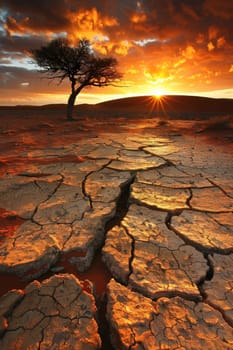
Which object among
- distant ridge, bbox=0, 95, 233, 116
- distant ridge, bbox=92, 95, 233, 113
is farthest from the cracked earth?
distant ridge, bbox=92, 95, 233, 113

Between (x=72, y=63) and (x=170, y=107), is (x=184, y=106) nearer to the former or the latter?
(x=170, y=107)

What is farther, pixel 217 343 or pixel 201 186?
pixel 201 186

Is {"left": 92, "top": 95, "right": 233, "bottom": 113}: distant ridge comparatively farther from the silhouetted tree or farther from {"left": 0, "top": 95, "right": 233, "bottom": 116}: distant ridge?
the silhouetted tree

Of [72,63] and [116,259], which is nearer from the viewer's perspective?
[116,259]

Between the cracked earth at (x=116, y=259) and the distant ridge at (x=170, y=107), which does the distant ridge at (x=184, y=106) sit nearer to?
the distant ridge at (x=170, y=107)

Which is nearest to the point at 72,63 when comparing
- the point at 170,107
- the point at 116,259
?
the point at 116,259

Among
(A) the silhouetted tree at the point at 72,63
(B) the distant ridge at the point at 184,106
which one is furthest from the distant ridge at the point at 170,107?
(A) the silhouetted tree at the point at 72,63

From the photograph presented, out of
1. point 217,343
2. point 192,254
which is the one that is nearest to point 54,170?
point 192,254

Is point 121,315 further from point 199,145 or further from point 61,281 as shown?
point 199,145
